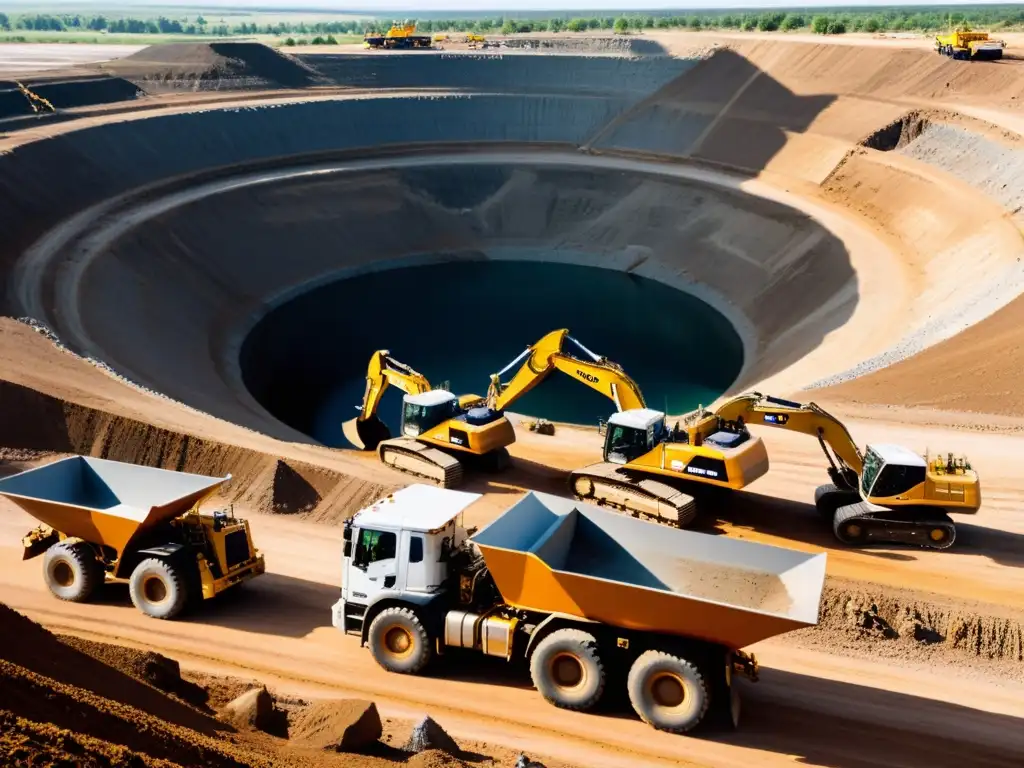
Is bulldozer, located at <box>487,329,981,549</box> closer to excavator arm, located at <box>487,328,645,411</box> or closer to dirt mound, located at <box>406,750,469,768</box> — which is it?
excavator arm, located at <box>487,328,645,411</box>

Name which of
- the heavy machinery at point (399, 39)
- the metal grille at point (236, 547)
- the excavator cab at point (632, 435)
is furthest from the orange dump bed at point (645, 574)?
the heavy machinery at point (399, 39)

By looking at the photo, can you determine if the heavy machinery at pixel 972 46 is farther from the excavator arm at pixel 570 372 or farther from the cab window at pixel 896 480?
the cab window at pixel 896 480

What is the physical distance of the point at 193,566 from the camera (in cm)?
1611

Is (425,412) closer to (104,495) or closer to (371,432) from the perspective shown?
(371,432)

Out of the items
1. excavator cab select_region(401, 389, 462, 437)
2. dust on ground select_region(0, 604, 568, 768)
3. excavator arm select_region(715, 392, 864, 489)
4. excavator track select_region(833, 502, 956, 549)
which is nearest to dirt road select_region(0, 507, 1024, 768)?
dust on ground select_region(0, 604, 568, 768)

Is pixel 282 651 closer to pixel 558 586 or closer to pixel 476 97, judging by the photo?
pixel 558 586

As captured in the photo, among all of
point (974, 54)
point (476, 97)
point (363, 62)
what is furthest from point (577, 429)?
point (363, 62)

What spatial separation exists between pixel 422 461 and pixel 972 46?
48.9 m

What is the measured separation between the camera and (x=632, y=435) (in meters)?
21.5

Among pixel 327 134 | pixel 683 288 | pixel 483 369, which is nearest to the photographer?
pixel 483 369

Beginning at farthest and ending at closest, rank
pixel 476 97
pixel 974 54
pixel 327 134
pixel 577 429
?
pixel 476 97 → pixel 327 134 → pixel 974 54 → pixel 577 429

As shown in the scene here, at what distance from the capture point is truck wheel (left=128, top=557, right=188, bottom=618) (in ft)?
51.9

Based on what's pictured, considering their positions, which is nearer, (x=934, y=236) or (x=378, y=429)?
(x=378, y=429)

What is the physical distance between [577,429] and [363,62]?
5546 centimetres
